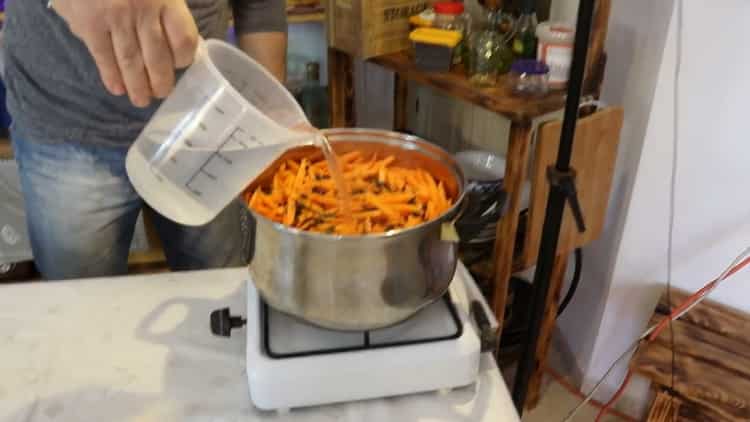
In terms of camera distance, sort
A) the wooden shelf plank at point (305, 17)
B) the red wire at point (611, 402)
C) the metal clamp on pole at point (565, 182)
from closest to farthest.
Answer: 1. the metal clamp on pole at point (565, 182)
2. the red wire at point (611, 402)
3. the wooden shelf plank at point (305, 17)

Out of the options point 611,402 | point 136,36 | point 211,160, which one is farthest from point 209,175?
point 611,402

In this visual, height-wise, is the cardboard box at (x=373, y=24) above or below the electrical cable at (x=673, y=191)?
above

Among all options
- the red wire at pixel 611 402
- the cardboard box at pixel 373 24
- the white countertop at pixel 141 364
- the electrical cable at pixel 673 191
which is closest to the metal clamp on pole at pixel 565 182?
the white countertop at pixel 141 364

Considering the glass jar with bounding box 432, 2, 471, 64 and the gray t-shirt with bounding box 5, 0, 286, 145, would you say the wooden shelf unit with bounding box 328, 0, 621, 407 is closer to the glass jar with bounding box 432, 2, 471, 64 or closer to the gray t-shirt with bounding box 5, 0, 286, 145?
the glass jar with bounding box 432, 2, 471, 64

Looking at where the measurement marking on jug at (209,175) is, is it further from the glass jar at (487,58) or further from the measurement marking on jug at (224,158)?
the glass jar at (487,58)

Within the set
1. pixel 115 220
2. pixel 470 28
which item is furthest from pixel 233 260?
pixel 470 28

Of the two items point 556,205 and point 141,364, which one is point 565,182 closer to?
point 556,205

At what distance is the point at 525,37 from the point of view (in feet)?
4.22

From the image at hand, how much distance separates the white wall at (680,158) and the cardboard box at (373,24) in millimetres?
422

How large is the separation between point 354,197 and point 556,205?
224 millimetres

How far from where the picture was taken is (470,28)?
1.35 meters

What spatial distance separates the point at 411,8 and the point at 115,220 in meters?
0.75

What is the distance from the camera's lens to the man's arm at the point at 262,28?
1.09 meters

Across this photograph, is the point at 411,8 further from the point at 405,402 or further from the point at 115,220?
the point at 405,402
